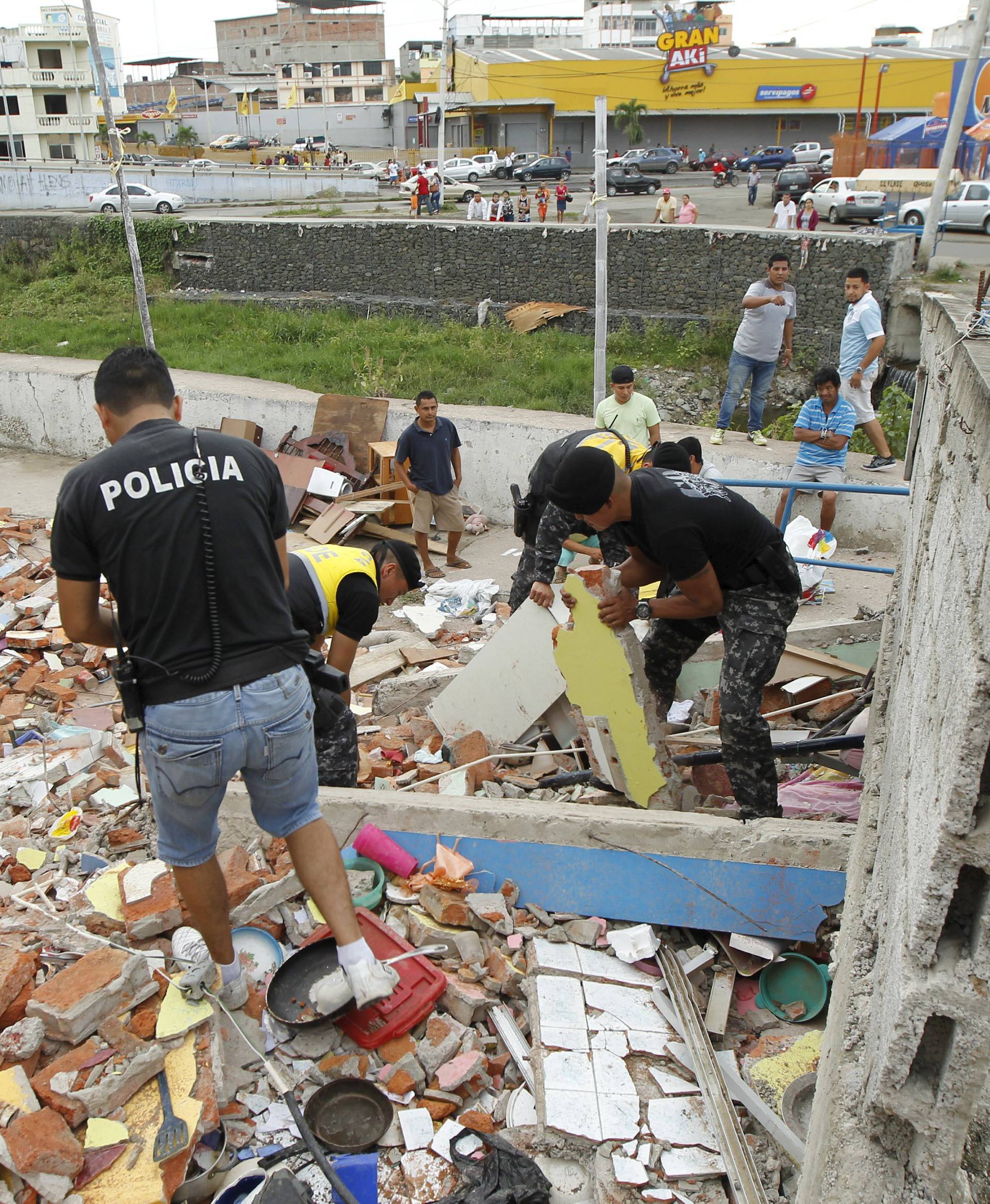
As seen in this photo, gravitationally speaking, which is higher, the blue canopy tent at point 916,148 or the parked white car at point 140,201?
the blue canopy tent at point 916,148

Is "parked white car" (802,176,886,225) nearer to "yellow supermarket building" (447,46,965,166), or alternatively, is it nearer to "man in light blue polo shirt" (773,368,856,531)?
"man in light blue polo shirt" (773,368,856,531)

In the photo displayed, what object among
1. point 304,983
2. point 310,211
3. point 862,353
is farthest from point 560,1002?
point 310,211

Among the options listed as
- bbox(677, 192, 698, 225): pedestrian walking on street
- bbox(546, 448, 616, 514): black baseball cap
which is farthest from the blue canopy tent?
bbox(546, 448, 616, 514): black baseball cap

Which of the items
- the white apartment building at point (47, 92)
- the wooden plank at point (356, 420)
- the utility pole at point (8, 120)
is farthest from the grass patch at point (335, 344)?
the white apartment building at point (47, 92)

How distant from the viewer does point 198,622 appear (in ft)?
7.68

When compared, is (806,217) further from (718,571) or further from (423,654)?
(718,571)

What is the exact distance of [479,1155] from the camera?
94.9 inches

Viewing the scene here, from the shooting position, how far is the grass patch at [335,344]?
12.4m

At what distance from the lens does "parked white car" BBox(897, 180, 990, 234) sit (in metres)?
21.1

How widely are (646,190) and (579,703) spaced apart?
31.7 metres

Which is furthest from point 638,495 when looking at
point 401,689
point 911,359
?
point 911,359

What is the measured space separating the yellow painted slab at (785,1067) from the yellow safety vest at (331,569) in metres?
2.02

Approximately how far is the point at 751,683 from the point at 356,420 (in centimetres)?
753

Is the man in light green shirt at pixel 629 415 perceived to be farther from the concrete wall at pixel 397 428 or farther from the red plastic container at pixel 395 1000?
the red plastic container at pixel 395 1000
